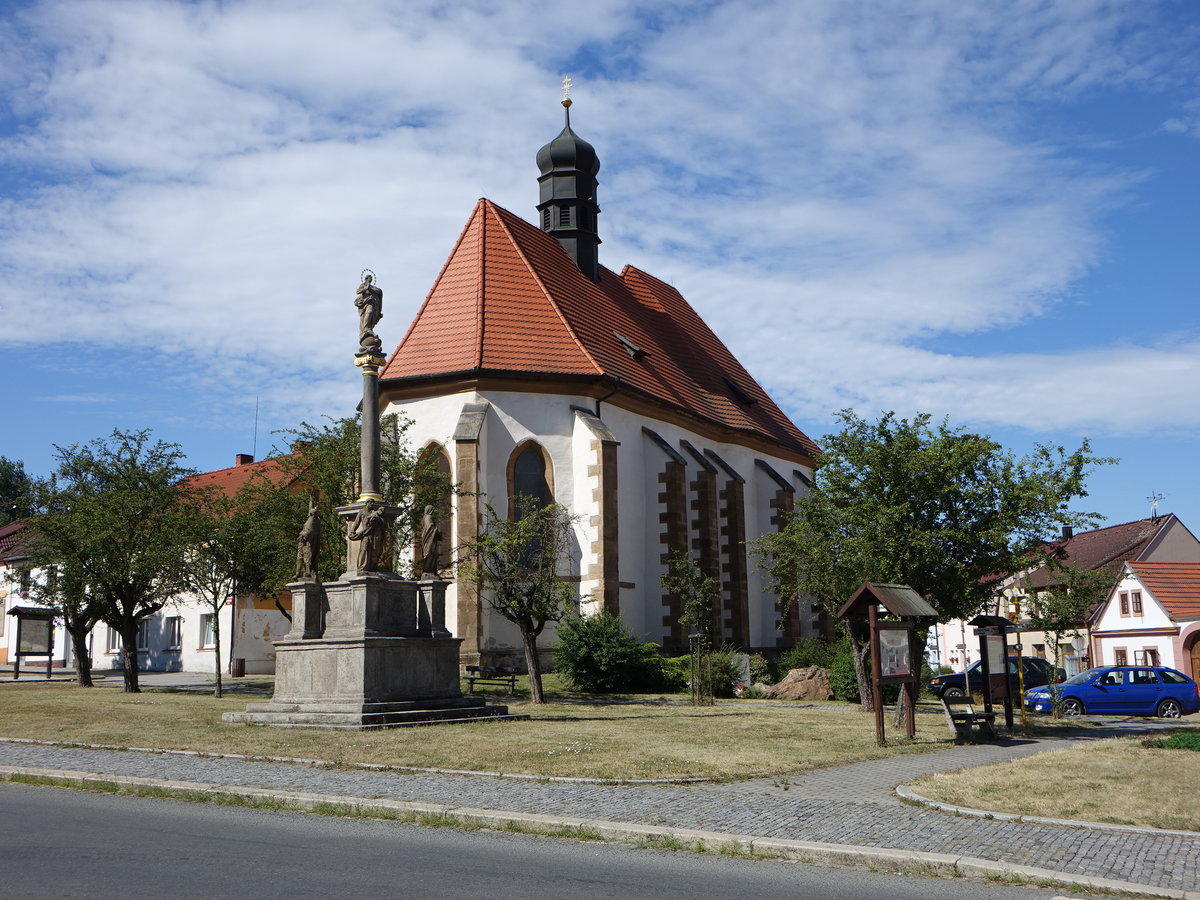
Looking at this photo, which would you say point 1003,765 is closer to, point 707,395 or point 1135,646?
point 707,395

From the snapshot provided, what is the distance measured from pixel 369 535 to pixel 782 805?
30.9 ft

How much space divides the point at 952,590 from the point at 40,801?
13.7m

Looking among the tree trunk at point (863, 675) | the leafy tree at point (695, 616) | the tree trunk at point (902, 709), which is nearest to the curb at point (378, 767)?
the tree trunk at point (902, 709)

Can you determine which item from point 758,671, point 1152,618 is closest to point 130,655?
point 758,671

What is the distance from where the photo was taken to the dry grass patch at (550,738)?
1180cm

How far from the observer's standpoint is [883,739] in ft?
48.1

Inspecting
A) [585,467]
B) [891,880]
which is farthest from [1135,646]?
[891,880]

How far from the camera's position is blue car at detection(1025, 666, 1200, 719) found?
82.4 ft

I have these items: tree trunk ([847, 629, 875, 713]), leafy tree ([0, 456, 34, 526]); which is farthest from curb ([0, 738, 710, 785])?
leafy tree ([0, 456, 34, 526])

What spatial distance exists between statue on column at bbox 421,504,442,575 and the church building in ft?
23.3

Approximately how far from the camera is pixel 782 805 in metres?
9.29

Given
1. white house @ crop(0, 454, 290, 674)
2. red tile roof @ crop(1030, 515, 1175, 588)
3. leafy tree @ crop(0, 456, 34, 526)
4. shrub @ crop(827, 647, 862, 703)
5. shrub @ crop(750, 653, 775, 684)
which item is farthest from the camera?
leafy tree @ crop(0, 456, 34, 526)

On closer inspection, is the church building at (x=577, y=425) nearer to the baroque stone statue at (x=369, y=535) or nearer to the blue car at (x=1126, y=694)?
the baroque stone statue at (x=369, y=535)

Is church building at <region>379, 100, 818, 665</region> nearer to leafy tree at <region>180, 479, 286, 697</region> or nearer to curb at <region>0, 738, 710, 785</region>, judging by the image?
leafy tree at <region>180, 479, 286, 697</region>
